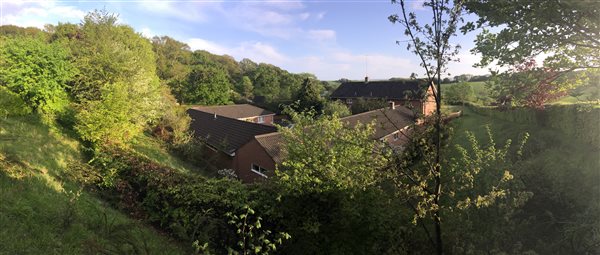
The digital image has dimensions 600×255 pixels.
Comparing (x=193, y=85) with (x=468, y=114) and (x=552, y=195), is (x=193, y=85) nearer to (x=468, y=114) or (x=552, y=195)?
(x=468, y=114)

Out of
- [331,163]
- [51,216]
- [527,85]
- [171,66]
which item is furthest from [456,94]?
[171,66]

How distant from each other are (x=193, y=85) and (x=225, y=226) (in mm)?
51532

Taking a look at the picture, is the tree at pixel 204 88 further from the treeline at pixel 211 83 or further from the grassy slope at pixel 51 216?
the grassy slope at pixel 51 216

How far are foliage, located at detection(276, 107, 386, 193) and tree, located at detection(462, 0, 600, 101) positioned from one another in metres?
3.35

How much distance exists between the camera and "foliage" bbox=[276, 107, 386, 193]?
21.9 ft

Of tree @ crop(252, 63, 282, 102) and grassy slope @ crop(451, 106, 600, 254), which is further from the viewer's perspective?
tree @ crop(252, 63, 282, 102)

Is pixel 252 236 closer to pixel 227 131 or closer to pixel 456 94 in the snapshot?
pixel 456 94

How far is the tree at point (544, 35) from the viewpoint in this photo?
5.74m

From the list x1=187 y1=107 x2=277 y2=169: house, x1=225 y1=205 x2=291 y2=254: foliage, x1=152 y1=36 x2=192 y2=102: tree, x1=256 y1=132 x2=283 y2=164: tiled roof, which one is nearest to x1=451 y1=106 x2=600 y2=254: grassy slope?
x1=225 y1=205 x2=291 y2=254: foliage

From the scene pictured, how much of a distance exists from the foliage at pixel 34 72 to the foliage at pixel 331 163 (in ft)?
39.0

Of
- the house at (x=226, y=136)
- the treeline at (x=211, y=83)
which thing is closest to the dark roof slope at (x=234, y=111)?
the treeline at (x=211, y=83)

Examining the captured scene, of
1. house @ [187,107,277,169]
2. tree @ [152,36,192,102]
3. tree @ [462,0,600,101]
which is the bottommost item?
house @ [187,107,277,169]

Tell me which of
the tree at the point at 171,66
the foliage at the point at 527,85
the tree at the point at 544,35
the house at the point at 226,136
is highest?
the tree at the point at 171,66

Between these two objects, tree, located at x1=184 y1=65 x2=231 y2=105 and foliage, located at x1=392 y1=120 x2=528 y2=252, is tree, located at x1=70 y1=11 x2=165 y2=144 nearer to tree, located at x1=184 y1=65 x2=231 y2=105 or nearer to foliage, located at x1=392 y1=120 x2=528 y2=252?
foliage, located at x1=392 y1=120 x2=528 y2=252
